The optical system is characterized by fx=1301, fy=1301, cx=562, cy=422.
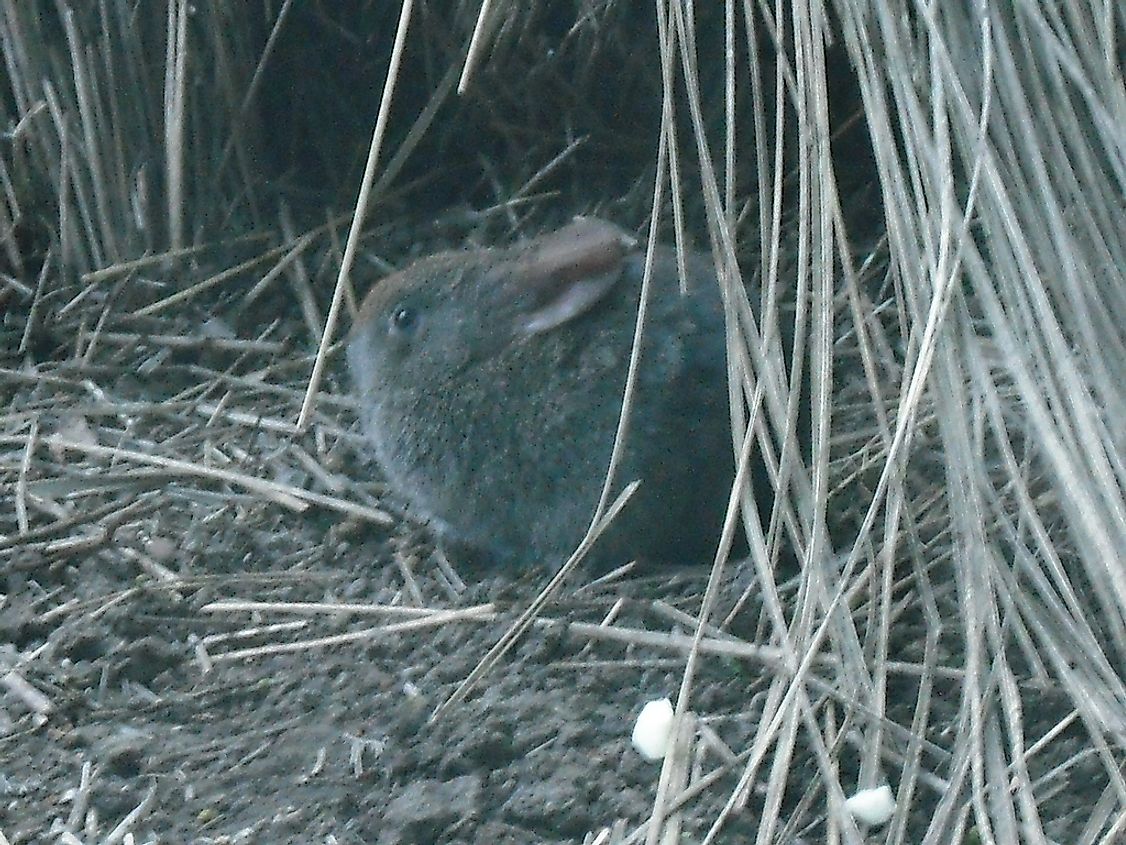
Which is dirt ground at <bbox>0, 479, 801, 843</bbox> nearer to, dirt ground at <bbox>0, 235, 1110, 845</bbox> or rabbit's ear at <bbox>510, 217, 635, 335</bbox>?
dirt ground at <bbox>0, 235, 1110, 845</bbox>

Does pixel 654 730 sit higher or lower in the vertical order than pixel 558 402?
lower

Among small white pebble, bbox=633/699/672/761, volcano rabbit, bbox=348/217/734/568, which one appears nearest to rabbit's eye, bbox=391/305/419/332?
volcano rabbit, bbox=348/217/734/568

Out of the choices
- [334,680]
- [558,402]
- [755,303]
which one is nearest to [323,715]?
[334,680]

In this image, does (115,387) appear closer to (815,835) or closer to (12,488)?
(12,488)

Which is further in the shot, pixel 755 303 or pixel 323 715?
pixel 755 303

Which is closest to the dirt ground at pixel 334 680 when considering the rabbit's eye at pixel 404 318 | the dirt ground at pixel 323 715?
the dirt ground at pixel 323 715

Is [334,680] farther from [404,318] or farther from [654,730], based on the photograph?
[404,318]

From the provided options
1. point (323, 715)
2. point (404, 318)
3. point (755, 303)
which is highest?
point (404, 318)
